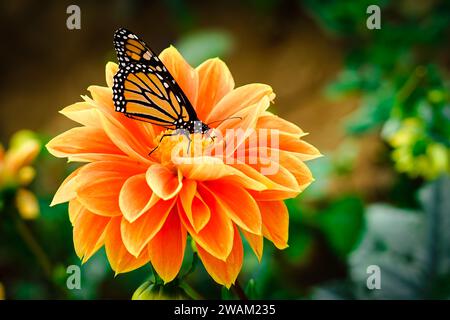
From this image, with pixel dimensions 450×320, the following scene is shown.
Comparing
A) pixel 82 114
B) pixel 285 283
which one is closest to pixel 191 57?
pixel 285 283

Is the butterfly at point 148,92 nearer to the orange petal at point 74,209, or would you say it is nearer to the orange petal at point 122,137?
the orange petal at point 122,137

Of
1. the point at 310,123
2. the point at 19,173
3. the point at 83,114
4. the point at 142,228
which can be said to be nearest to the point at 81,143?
the point at 83,114

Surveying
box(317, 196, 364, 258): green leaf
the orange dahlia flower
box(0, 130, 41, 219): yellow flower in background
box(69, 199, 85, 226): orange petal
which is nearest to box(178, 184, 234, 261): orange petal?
the orange dahlia flower

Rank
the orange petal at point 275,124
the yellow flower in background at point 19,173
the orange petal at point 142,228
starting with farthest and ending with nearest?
the yellow flower in background at point 19,173, the orange petal at point 275,124, the orange petal at point 142,228

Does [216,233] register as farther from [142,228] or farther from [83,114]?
[83,114]

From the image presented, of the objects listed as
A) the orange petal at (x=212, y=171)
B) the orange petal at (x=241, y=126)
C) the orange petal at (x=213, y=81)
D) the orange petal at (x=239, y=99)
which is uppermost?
the orange petal at (x=213, y=81)

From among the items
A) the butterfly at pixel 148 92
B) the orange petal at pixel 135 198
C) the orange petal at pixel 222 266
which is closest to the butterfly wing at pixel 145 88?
the butterfly at pixel 148 92
